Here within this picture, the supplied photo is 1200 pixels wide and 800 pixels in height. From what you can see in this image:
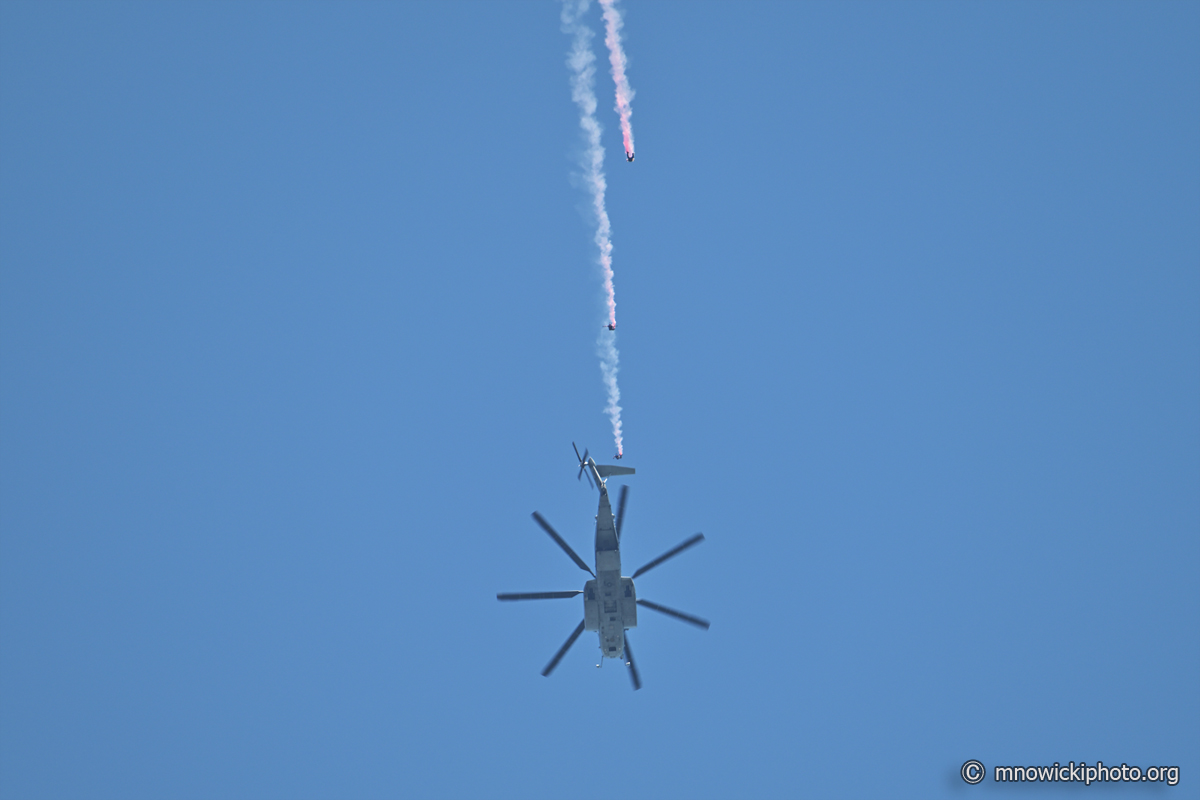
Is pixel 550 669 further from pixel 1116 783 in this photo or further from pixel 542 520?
pixel 1116 783

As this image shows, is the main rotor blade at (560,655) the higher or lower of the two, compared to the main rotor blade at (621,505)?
lower

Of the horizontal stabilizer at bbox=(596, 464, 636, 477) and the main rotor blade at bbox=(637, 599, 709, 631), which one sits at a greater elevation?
the horizontal stabilizer at bbox=(596, 464, 636, 477)

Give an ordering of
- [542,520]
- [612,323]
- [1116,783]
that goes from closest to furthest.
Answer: [542,520] → [612,323] → [1116,783]

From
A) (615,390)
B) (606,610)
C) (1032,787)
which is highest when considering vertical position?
(615,390)

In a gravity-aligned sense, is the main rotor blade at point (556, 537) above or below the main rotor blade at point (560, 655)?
above

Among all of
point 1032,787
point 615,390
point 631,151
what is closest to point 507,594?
point 615,390

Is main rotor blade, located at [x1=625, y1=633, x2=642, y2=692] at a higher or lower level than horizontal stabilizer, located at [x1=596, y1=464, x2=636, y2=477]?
lower

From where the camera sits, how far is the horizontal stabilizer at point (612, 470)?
52375mm

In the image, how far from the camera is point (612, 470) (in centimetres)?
5247

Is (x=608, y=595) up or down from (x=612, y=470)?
down

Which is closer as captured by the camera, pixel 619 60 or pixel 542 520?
pixel 542 520

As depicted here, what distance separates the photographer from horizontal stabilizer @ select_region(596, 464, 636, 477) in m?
52.4

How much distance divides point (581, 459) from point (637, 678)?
11430 mm

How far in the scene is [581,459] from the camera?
173 ft
